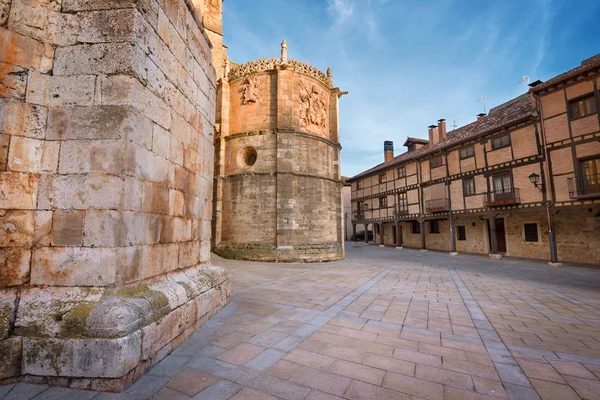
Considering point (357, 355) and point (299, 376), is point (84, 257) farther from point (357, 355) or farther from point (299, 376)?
point (357, 355)

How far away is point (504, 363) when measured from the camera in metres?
2.69

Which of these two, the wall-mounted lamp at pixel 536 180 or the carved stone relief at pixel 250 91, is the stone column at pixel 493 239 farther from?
the carved stone relief at pixel 250 91

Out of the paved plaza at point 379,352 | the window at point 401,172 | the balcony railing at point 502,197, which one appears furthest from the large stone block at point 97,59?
the window at point 401,172

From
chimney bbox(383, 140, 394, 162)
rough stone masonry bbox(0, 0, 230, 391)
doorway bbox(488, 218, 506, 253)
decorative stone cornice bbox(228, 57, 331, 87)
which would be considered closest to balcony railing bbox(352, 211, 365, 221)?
chimney bbox(383, 140, 394, 162)

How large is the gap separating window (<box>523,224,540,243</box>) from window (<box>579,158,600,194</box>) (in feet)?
11.8

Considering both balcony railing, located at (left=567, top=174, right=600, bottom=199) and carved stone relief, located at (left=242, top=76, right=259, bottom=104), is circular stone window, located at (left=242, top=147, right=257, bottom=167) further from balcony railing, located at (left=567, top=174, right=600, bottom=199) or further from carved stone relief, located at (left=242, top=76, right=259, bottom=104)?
balcony railing, located at (left=567, top=174, right=600, bottom=199)

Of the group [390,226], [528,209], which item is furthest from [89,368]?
[390,226]

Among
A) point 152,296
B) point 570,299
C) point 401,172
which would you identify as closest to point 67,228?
point 152,296

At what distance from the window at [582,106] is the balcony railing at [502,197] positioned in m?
4.16

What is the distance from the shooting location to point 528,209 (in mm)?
13945

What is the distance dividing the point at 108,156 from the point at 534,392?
161 inches

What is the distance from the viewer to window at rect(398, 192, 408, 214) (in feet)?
73.7

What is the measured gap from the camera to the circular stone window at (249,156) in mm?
13664

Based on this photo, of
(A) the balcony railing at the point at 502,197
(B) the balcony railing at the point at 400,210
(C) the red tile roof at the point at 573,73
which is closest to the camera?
(C) the red tile roof at the point at 573,73
